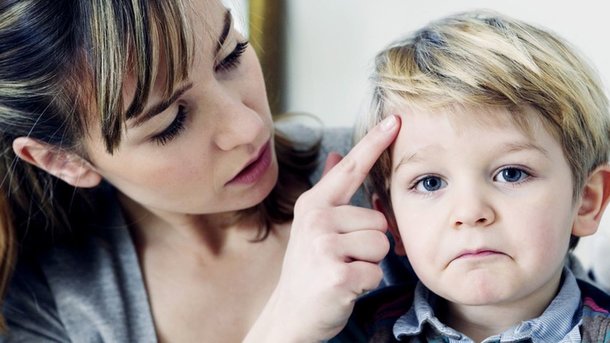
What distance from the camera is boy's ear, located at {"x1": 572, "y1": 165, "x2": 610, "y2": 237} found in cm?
113

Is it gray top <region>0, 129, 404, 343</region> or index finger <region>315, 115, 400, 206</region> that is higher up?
index finger <region>315, 115, 400, 206</region>

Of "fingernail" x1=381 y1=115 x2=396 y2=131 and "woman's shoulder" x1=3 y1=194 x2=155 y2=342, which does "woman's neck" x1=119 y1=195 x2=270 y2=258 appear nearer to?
"woman's shoulder" x1=3 y1=194 x2=155 y2=342

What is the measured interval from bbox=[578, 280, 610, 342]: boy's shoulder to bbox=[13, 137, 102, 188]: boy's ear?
2.47 ft

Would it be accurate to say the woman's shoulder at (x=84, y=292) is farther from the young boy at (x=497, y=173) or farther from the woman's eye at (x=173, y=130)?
the young boy at (x=497, y=173)

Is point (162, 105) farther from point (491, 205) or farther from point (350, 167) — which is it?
point (491, 205)

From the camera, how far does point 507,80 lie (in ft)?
3.44

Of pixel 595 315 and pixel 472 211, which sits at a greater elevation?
pixel 472 211

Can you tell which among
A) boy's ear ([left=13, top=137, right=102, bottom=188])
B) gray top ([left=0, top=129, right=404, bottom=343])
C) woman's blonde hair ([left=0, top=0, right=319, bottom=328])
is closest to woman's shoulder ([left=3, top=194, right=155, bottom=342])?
gray top ([left=0, top=129, right=404, bottom=343])

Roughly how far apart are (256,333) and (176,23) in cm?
46

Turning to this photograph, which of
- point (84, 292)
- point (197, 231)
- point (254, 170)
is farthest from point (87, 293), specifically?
point (254, 170)

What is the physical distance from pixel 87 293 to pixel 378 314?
509 millimetres

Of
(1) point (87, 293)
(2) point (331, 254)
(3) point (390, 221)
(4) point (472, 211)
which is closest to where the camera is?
(4) point (472, 211)

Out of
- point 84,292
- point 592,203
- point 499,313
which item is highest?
point 592,203

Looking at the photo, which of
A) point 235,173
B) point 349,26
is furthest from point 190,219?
point 349,26
